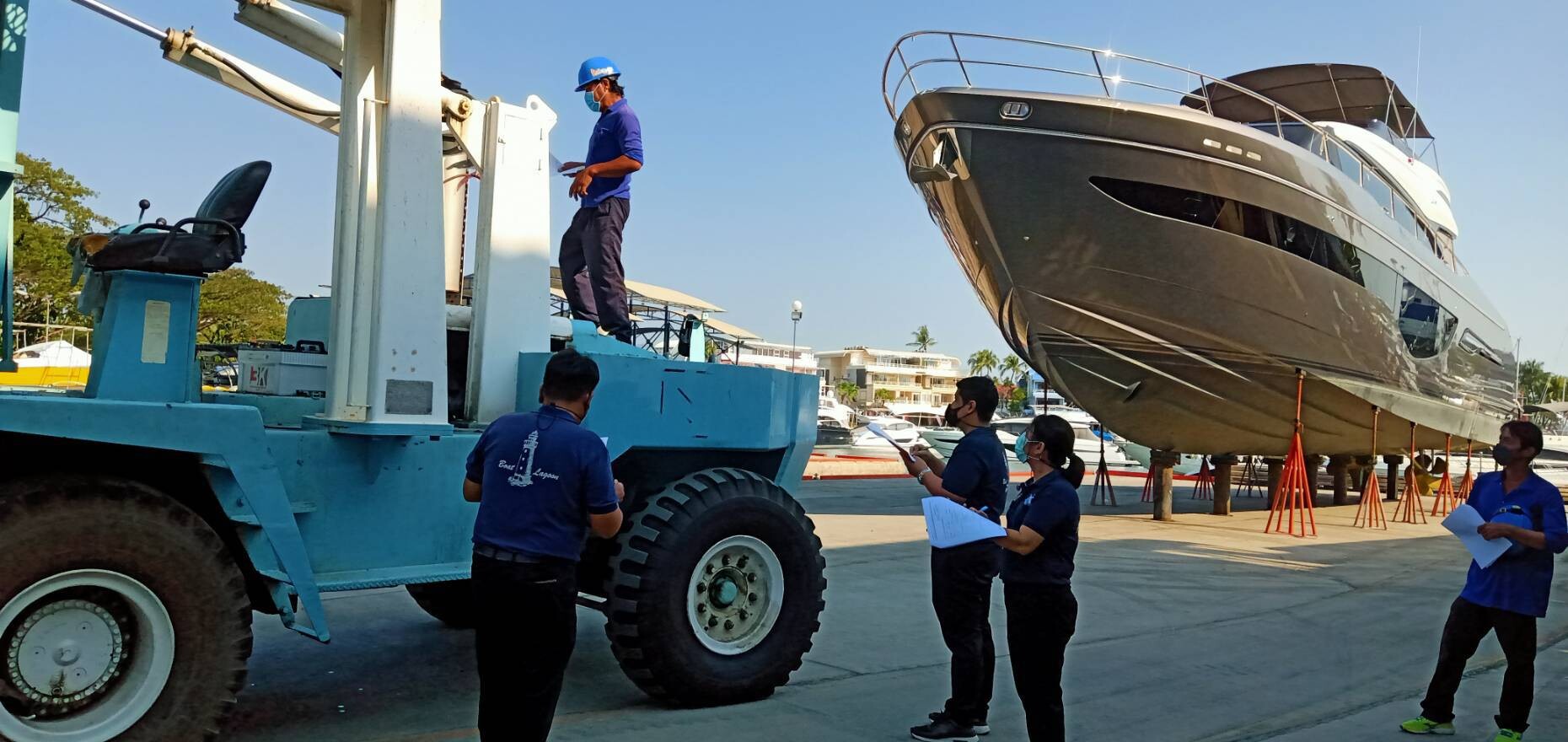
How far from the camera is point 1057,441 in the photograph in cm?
398

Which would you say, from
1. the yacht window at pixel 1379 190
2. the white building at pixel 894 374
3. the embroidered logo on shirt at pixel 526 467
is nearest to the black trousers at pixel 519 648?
the embroidered logo on shirt at pixel 526 467

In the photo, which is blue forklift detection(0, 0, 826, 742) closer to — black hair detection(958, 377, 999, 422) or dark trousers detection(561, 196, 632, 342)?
dark trousers detection(561, 196, 632, 342)

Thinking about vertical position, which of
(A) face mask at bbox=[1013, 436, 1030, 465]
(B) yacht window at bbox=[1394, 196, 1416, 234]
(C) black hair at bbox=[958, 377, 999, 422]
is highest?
(B) yacht window at bbox=[1394, 196, 1416, 234]

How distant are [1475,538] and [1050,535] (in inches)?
87.8

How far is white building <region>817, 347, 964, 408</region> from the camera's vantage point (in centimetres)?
12425

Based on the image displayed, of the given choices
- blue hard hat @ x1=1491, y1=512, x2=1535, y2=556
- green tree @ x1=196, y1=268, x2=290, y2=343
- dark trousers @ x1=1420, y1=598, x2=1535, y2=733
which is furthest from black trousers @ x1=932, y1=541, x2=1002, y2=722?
green tree @ x1=196, y1=268, x2=290, y2=343

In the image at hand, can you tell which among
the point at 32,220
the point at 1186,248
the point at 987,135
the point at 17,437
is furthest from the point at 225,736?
the point at 32,220

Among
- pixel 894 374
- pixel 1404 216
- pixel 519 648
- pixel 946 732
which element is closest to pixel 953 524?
pixel 946 732

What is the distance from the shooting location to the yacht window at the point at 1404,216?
49.6ft

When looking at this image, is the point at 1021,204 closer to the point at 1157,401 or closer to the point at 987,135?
the point at 987,135

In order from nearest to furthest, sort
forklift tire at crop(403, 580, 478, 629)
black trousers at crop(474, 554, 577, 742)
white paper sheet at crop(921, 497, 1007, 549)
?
black trousers at crop(474, 554, 577, 742)
white paper sheet at crop(921, 497, 1007, 549)
forklift tire at crop(403, 580, 478, 629)

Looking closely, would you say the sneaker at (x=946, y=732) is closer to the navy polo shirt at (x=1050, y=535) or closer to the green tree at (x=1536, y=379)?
the navy polo shirt at (x=1050, y=535)

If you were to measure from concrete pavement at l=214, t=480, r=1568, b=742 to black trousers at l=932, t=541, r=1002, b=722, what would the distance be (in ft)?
1.00

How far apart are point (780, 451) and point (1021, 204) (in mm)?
7551
